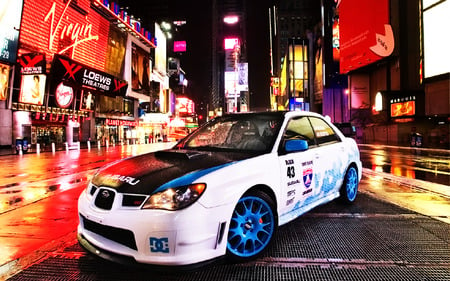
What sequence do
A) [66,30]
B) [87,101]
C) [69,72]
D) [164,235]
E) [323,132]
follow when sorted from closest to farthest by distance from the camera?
[164,235] → [323,132] → [69,72] → [66,30] → [87,101]

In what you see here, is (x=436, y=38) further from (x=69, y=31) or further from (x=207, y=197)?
(x=69, y=31)

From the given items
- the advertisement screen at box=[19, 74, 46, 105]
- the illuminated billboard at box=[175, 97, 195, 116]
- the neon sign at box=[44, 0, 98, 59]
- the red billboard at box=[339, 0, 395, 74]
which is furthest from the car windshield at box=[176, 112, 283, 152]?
the illuminated billboard at box=[175, 97, 195, 116]

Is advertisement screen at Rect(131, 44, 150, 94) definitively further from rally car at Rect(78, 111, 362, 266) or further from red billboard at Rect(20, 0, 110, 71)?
rally car at Rect(78, 111, 362, 266)

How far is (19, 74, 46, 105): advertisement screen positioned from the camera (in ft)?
84.6

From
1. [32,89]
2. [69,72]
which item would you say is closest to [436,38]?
[69,72]

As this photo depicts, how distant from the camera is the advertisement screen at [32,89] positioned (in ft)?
84.6

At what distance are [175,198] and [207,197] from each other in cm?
28

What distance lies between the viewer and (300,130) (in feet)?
15.2

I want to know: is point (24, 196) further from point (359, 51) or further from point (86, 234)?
point (359, 51)

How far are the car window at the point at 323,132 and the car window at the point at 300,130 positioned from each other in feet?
0.45

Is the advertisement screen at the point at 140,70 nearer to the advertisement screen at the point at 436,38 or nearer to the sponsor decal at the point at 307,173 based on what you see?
the advertisement screen at the point at 436,38

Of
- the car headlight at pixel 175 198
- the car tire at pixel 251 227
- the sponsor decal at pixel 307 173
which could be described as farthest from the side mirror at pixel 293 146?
the car headlight at pixel 175 198

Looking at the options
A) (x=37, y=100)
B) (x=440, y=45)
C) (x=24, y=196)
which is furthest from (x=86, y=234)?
(x=440, y=45)

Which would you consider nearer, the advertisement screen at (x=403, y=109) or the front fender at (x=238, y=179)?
the front fender at (x=238, y=179)
